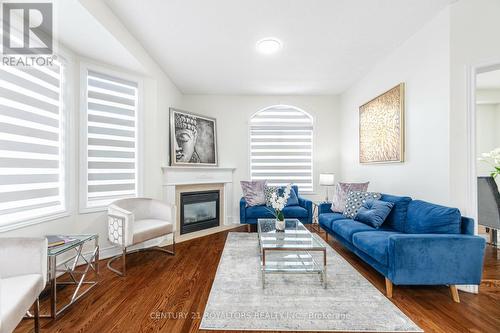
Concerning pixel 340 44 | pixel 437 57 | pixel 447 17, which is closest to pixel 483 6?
pixel 447 17

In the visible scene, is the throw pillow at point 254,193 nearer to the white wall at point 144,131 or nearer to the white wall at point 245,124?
the white wall at point 245,124

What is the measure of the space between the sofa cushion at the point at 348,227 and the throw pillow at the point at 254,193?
146 centimetres

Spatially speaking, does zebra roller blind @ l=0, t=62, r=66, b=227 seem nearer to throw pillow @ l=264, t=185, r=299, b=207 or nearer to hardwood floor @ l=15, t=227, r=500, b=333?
hardwood floor @ l=15, t=227, r=500, b=333

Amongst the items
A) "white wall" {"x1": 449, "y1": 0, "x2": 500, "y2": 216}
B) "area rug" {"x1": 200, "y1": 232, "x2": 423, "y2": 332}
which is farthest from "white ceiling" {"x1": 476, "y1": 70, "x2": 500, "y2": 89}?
"area rug" {"x1": 200, "y1": 232, "x2": 423, "y2": 332}

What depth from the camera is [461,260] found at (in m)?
1.92

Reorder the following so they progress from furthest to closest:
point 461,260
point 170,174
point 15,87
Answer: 1. point 170,174
2. point 15,87
3. point 461,260

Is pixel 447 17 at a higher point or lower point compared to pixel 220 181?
higher

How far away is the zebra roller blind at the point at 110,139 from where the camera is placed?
2.87 meters

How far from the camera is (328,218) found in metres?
3.29

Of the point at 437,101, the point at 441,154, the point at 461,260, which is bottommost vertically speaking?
the point at 461,260

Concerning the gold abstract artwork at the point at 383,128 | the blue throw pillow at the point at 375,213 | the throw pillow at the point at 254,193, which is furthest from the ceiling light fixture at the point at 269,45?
the blue throw pillow at the point at 375,213

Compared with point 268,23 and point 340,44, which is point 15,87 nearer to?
point 268,23

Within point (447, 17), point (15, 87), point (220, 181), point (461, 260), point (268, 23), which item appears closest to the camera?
point (461, 260)

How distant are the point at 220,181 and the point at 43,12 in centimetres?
333
